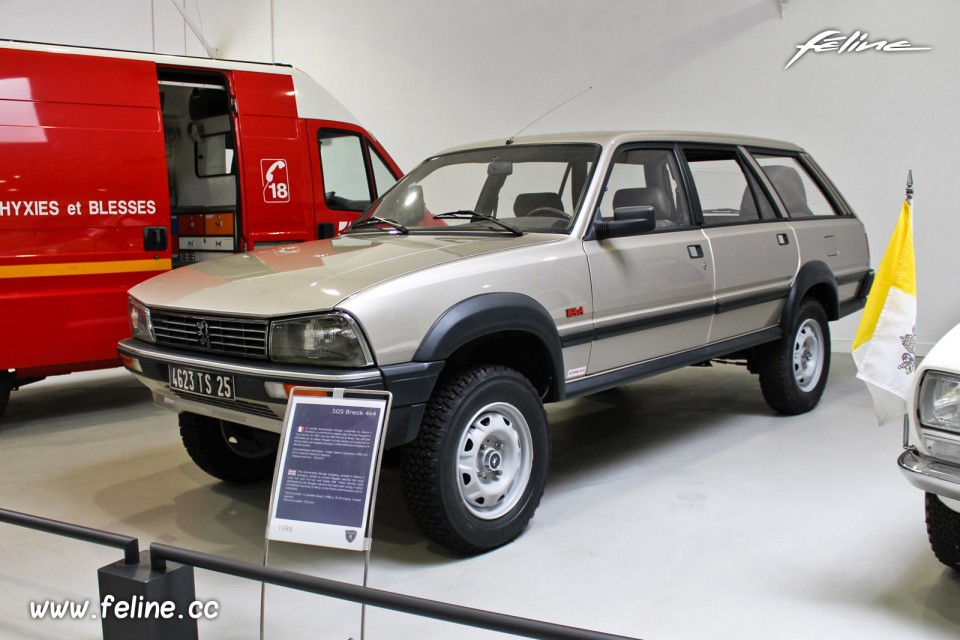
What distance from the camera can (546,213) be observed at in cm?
392

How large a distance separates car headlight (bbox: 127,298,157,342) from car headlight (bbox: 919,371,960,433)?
2.78 meters

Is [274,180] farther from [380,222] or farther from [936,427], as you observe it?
[936,427]

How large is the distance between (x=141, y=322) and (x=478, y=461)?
1510 mm

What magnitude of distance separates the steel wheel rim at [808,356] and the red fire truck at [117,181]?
10.6 feet

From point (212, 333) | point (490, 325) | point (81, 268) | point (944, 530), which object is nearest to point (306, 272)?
point (212, 333)

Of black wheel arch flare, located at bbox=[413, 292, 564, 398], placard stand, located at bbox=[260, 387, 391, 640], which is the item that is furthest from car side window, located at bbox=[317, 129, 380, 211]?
placard stand, located at bbox=[260, 387, 391, 640]

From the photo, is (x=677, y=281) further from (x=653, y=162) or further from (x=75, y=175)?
(x=75, y=175)

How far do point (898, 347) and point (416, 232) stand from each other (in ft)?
6.76

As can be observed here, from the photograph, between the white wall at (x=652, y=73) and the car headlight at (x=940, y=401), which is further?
the white wall at (x=652, y=73)

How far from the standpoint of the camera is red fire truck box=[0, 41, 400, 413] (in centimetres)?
499

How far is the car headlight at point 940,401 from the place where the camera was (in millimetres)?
2555

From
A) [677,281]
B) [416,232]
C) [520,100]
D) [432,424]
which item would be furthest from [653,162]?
[520,100]

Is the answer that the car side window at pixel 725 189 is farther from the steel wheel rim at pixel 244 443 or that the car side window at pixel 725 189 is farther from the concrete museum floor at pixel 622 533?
the steel wheel rim at pixel 244 443

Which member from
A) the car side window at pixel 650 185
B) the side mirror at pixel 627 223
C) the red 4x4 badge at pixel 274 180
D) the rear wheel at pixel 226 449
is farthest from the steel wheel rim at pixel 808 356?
the red 4x4 badge at pixel 274 180
